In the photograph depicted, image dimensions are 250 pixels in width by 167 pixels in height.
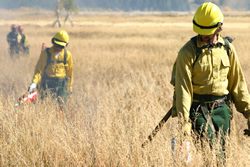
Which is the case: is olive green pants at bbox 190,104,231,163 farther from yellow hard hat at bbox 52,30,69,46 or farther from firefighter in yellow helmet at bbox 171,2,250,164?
yellow hard hat at bbox 52,30,69,46

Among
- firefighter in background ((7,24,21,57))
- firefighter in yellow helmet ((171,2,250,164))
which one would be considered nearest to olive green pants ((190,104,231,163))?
firefighter in yellow helmet ((171,2,250,164))

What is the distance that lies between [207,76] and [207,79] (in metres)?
0.03

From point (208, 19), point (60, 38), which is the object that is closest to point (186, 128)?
point (208, 19)

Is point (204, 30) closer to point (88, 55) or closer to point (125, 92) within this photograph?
point (125, 92)

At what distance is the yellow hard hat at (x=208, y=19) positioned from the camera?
252cm

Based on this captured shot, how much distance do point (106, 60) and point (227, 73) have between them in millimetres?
8856

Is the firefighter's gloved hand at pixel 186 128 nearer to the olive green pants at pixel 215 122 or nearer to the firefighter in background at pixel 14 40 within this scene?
the olive green pants at pixel 215 122

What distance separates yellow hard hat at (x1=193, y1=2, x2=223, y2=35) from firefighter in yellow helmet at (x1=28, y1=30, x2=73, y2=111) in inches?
126

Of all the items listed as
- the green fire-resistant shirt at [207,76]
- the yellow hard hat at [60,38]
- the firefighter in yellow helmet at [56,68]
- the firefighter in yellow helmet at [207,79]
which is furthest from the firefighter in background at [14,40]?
the green fire-resistant shirt at [207,76]

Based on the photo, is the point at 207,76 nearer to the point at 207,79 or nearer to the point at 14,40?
the point at 207,79

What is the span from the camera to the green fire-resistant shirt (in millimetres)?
2582

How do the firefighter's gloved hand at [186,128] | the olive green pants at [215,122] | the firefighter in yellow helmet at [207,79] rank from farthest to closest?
the olive green pants at [215,122] < the firefighter in yellow helmet at [207,79] < the firefighter's gloved hand at [186,128]

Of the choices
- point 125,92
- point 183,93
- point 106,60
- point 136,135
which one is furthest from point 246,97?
point 106,60

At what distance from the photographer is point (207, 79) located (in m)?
2.66
